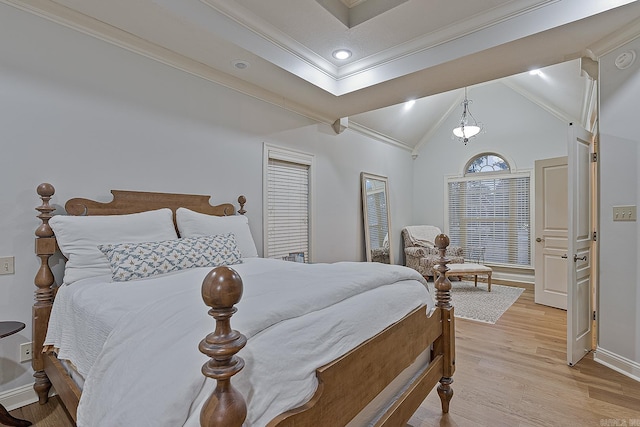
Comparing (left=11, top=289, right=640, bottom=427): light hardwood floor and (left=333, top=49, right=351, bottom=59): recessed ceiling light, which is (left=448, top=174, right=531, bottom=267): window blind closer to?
(left=11, top=289, right=640, bottom=427): light hardwood floor

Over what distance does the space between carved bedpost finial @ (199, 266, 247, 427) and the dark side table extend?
5.49 feet

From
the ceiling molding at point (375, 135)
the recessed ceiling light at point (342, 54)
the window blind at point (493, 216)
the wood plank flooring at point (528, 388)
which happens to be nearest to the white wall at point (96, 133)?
the recessed ceiling light at point (342, 54)

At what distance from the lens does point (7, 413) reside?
5.54ft

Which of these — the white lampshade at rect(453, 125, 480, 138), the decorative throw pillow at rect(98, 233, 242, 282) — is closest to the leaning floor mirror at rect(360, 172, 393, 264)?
the white lampshade at rect(453, 125, 480, 138)

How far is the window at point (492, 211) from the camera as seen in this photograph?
5.89 metres

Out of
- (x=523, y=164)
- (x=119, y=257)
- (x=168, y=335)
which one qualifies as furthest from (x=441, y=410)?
(x=523, y=164)

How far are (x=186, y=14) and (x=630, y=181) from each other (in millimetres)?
3505

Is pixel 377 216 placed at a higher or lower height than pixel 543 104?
lower

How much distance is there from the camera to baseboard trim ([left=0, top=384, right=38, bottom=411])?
194 centimetres

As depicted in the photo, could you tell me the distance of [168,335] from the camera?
95 centimetres

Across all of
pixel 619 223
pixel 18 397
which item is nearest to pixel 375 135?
pixel 619 223

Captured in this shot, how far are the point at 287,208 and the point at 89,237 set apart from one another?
2127mm

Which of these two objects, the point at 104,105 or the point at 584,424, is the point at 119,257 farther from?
the point at 584,424

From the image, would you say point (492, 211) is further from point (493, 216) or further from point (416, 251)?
point (416, 251)
